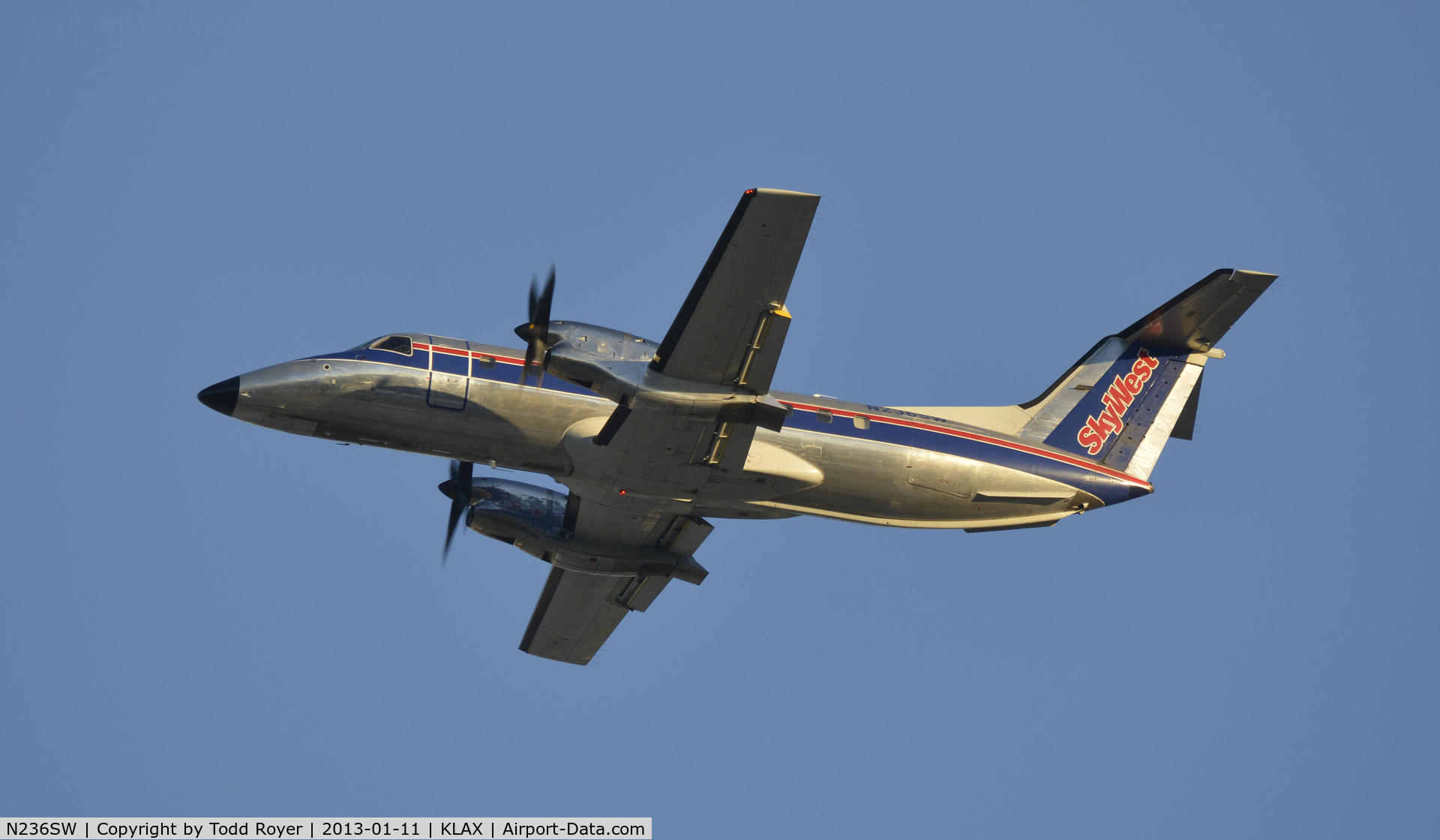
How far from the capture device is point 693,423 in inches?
744

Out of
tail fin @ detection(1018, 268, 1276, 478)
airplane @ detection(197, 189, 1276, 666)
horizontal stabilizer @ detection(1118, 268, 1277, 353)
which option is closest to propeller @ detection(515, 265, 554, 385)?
airplane @ detection(197, 189, 1276, 666)

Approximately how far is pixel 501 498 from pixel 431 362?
4.04m

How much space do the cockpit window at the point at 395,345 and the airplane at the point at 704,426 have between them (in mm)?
34

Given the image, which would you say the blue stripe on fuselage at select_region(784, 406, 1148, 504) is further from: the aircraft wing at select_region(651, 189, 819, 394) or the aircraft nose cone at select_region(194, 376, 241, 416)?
the aircraft nose cone at select_region(194, 376, 241, 416)

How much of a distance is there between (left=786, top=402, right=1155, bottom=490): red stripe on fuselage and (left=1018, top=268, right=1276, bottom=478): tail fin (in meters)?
0.46

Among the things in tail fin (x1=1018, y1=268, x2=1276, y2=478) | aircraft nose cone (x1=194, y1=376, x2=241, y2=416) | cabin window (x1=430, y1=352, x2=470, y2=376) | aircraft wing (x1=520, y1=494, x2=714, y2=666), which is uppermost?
tail fin (x1=1018, y1=268, x2=1276, y2=478)

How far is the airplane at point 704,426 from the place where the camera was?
18.2m

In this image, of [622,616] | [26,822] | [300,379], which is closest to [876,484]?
[622,616]

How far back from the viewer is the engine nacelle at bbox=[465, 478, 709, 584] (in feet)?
75.4

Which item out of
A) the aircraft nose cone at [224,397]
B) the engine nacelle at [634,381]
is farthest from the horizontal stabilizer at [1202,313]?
the aircraft nose cone at [224,397]

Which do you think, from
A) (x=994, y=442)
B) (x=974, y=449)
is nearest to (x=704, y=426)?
(x=974, y=449)

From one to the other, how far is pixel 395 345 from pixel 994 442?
10.5m

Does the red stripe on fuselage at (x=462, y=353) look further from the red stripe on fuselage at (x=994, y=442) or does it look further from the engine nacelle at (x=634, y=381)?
the red stripe on fuselage at (x=994, y=442)

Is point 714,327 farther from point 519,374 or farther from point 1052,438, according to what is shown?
point 1052,438
